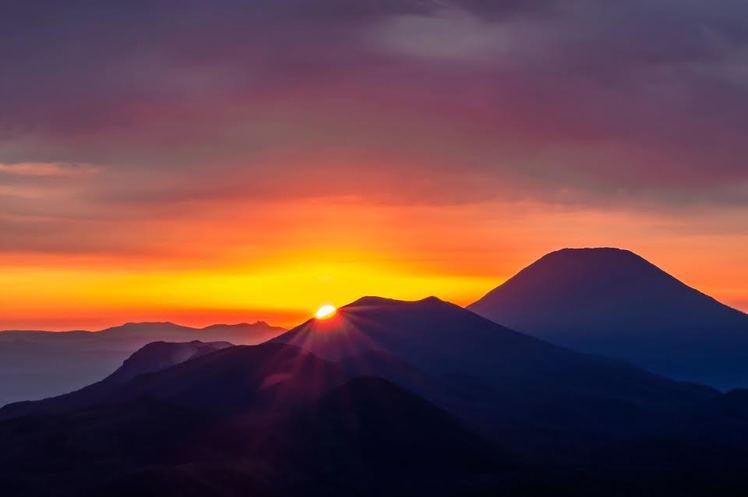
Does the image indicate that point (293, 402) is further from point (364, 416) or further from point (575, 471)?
point (575, 471)

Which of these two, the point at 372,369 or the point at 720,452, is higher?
the point at 372,369

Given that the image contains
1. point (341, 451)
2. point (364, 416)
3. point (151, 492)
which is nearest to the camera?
point (151, 492)

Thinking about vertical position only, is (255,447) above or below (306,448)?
above

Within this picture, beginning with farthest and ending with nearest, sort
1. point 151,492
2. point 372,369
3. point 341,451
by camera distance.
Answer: point 372,369, point 341,451, point 151,492

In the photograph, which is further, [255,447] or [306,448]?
[306,448]

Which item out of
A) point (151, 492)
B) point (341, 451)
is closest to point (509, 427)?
point (341, 451)

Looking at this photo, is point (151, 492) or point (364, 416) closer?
point (151, 492)

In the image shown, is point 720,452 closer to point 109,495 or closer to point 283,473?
point 283,473

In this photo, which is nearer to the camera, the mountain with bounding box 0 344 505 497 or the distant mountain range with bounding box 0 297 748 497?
the mountain with bounding box 0 344 505 497

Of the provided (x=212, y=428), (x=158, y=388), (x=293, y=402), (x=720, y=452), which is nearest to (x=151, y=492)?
(x=212, y=428)

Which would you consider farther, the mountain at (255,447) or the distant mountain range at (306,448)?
the distant mountain range at (306,448)
